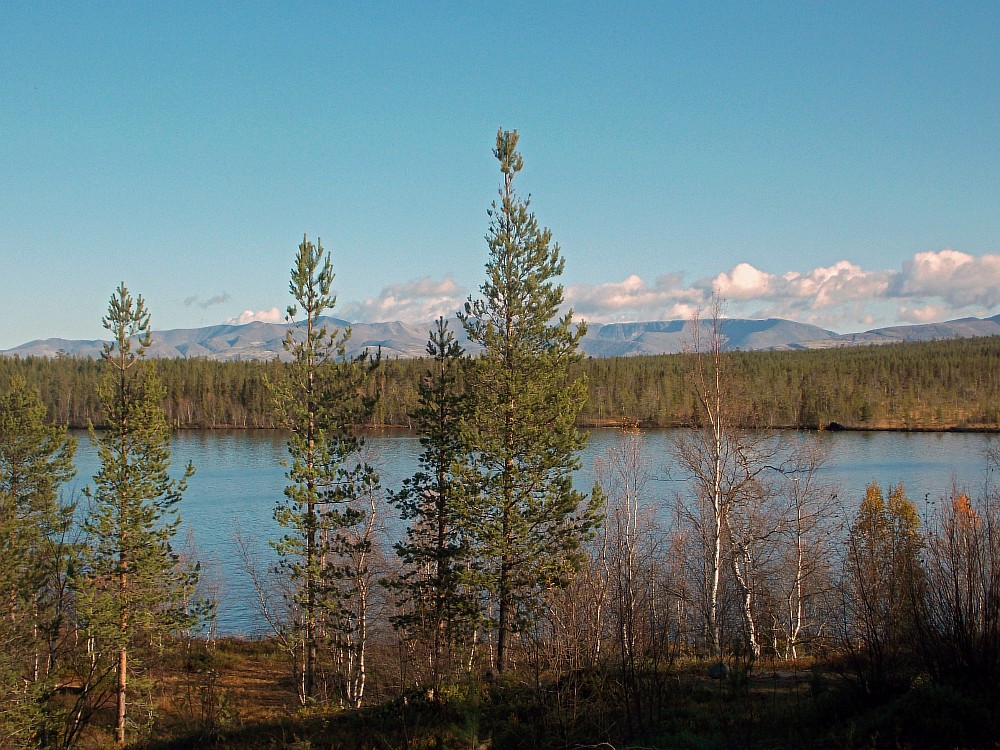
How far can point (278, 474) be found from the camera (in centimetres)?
5878

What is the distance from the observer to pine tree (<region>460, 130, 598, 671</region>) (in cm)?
1909

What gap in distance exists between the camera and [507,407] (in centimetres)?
1956

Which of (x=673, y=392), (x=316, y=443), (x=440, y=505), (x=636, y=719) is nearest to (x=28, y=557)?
(x=316, y=443)

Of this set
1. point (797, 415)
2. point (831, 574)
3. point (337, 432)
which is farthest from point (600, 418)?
point (337, 432)

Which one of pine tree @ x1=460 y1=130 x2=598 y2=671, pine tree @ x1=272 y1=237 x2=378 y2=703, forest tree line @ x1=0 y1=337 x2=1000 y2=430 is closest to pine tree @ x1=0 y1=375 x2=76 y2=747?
pine tree @ x1=272 y1=237 x2=378 y2=703

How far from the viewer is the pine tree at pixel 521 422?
62.6 feet

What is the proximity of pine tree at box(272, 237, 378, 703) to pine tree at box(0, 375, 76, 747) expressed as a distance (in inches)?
228

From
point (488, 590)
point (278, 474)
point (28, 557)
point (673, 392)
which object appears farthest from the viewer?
point (673, 392)

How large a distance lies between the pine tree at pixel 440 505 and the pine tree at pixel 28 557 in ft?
26.6

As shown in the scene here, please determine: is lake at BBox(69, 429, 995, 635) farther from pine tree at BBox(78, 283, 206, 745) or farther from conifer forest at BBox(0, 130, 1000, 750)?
pine tree at BBox(78, 283, 206, 745)

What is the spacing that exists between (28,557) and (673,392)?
9278 cm

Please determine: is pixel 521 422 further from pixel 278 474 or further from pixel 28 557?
pixel 278 474

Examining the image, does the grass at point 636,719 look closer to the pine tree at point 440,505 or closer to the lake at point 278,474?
the pine tree at point 440,505

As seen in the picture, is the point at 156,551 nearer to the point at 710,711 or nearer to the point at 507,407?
the point at 507,407
